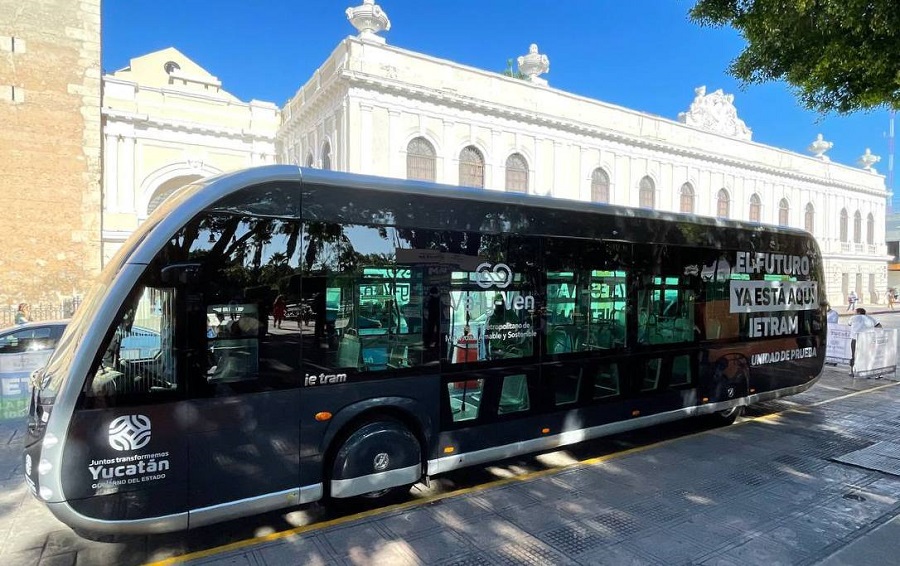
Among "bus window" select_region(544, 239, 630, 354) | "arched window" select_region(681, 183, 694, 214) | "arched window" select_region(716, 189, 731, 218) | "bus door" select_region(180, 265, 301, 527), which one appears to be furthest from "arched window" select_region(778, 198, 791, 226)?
"bus door" select_region(180, 265, 301, 527)

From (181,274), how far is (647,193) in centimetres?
3156

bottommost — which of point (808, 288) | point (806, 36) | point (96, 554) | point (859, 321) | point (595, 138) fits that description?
point (96, 554)

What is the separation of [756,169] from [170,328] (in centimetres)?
4144

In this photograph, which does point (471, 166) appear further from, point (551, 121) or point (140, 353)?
point (140, 353)

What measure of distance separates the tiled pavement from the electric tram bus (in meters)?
0.39

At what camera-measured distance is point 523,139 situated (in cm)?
2611

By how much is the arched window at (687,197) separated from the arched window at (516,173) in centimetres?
1267

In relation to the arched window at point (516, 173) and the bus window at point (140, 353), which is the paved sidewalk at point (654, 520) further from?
the arched window at point (516, 173)

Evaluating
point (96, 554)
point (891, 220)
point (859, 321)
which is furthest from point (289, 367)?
point (891, 220)

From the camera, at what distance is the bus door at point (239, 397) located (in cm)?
365

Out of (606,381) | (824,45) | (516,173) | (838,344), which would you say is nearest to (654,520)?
(606,381)

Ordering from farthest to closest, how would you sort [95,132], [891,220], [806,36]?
[891,220] → [95,132] → [806,36]

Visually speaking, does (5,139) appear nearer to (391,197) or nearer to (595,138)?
(391,197)

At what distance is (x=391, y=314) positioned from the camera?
4.42 meters
